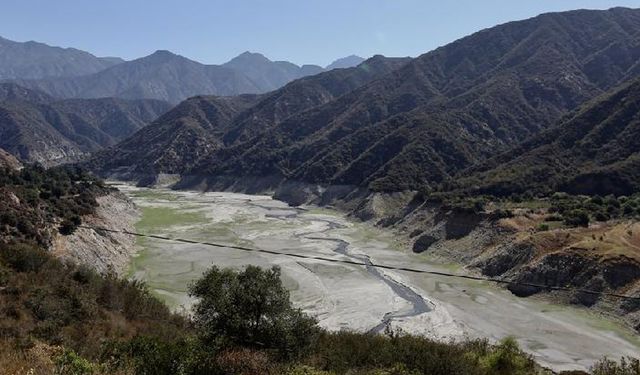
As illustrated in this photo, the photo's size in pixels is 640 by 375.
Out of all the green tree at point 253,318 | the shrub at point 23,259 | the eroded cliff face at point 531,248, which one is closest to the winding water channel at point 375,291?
the eroded cliff face at point 531,248

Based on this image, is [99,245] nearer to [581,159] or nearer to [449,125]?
[581,159]

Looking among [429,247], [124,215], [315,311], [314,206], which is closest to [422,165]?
[314,206]

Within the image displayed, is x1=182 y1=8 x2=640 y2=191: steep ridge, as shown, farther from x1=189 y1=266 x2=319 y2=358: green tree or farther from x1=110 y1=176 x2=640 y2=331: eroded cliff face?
x1=189 y1=266 x2=319 y2=358: green tree

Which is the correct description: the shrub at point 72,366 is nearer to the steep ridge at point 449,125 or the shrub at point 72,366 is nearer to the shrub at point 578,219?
the shrub at point 578,219

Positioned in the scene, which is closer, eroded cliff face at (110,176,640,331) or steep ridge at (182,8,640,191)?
eroded cliff face at (110,176,640,331)

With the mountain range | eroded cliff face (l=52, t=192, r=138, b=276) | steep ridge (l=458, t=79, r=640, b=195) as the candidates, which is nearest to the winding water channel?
eroded cliff face (l=52, t=192, r=138, b=276)

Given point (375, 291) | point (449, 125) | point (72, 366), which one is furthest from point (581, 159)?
point (72, 366)

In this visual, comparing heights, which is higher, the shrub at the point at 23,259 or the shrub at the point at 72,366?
the shrub at the point at 72,366

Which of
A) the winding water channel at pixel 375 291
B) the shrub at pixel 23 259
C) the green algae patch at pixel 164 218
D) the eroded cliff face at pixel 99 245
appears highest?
the shrub at pixel 23 259
